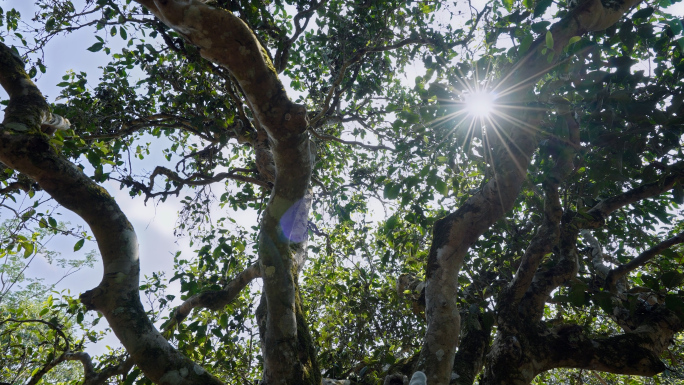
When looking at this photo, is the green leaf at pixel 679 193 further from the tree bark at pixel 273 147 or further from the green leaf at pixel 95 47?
the green leaf at pixel 95 47

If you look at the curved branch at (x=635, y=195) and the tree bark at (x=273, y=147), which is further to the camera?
the curved branch at (x=635, y=195)

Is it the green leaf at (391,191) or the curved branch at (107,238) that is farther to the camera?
the green leaf at (391,191)

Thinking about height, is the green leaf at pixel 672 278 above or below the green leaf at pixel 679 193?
below

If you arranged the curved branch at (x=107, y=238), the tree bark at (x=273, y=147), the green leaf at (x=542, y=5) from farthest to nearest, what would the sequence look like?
the green leaf at (x=542, y=5) → the tree bark at (x=273, y=147) → the curved branch at (x=107, y=238)

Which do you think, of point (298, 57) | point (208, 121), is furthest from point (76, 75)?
point (298, 57)

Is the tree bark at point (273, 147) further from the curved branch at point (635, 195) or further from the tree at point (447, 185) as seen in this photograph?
the curved branch at point (635, 195)

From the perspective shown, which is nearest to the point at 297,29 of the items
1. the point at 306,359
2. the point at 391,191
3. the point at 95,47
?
the point at 95,47

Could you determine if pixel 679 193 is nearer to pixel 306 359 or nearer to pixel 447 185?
pixel 447 185

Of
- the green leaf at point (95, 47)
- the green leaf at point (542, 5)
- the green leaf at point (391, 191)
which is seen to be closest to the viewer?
the green leaf at point (542, 5)

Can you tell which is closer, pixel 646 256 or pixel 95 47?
pixel 646 256

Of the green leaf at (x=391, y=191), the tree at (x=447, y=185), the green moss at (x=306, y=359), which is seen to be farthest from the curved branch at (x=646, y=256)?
the green moss at (x=306, y=359)

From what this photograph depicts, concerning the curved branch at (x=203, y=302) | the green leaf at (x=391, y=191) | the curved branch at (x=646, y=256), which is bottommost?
the curved branch at (x=646, y=256)

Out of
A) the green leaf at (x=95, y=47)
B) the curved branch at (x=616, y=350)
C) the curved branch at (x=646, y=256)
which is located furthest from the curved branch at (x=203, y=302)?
the curved branch at (x=646, y=256)

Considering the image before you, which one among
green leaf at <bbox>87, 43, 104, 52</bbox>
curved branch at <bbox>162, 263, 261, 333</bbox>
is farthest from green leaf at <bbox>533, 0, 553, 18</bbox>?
green leaf at <bbox>87, 43, 104, 52</bbox>
